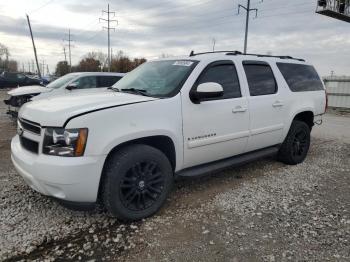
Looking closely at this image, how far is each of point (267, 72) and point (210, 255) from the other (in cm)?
319

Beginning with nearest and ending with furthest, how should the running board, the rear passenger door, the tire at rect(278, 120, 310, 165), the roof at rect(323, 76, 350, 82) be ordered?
the running board → the rear passenger door → the tire at rect(278, 120, 310, 165) → the roof at rect(323, 76, 350, 82)

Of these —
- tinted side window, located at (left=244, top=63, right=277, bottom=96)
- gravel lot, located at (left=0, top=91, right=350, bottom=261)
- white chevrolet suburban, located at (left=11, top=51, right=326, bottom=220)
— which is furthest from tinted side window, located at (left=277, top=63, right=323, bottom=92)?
gravel lot, located at (left=0, top=91, right=350, bottom=261)

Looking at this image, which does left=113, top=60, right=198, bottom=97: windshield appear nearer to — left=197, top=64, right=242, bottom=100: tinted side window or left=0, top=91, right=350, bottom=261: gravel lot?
left=197, top=64, right=242, bottom=100: tinted side window

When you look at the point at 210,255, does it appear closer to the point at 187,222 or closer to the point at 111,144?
the point at 187,222

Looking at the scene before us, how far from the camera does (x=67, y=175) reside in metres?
2.90

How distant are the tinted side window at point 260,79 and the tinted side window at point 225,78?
28 centimetres

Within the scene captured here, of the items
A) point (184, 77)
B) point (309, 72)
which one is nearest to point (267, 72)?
point (309, 72)

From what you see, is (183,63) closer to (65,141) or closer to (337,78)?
(65,141)

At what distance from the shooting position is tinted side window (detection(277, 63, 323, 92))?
5418mm

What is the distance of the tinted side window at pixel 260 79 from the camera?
464 cm

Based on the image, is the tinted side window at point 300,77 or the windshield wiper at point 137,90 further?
the tinted side window at point 300,77

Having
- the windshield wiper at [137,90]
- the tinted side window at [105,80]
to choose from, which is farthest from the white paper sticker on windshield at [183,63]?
the tinted side window at [105,80]

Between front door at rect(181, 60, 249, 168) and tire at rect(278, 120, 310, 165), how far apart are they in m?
1.40

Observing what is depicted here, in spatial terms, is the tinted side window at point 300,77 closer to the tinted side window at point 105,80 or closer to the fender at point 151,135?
the fender at point 151,135
